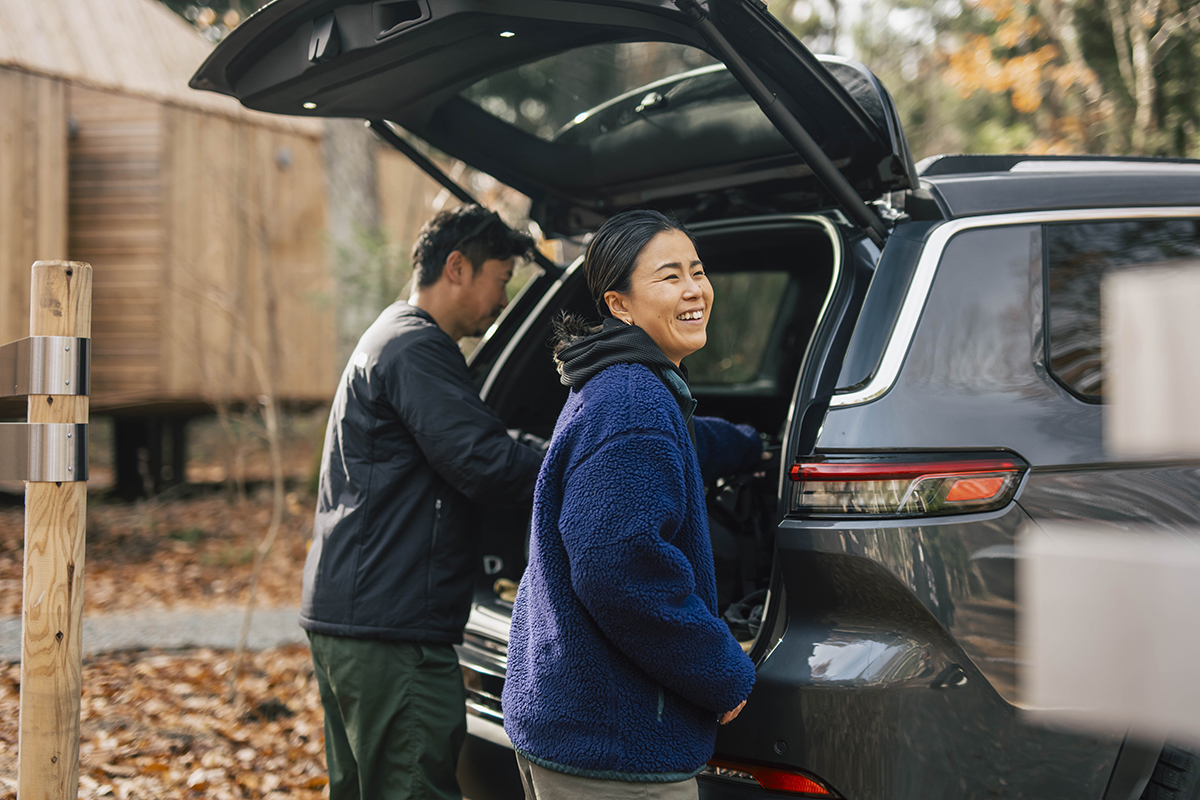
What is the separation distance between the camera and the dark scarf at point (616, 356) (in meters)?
1.76

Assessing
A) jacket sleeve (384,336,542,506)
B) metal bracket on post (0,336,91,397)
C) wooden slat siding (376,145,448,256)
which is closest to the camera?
metal bracket on post (0,336,91,397)

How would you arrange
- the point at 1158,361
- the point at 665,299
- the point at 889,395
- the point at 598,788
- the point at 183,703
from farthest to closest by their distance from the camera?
1. the point at 183,703
2. the point at 889,395
3. the point at 665,299
4. the point at 598,788
5. the point at 1158,361

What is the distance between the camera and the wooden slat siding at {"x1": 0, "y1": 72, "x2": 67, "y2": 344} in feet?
23.1

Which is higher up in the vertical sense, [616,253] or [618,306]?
[616,253]

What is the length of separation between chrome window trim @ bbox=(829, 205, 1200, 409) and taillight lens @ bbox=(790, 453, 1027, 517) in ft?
0.50

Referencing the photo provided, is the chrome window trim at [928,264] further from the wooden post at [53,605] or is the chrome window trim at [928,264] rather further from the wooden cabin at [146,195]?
the wooden cabin at [146,195]

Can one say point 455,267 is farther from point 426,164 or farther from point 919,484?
point 919,484

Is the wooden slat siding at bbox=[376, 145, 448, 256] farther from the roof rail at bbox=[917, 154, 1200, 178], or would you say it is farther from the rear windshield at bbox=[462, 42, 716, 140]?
the roof rail at bbox=[917, 154, 1200, 178]

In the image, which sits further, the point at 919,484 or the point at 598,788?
the point at 919,484

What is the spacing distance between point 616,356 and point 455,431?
0.85 metres

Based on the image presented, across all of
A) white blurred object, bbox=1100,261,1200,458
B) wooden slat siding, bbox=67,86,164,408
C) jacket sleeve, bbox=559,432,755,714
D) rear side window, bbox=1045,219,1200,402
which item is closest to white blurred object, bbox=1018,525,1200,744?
white blurred object, bbox=1100,261,1200,458

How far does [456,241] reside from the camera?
2.79 meters

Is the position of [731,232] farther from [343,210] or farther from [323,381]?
[323,381]

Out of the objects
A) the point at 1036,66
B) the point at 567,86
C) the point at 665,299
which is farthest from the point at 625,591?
the point at 567,86
